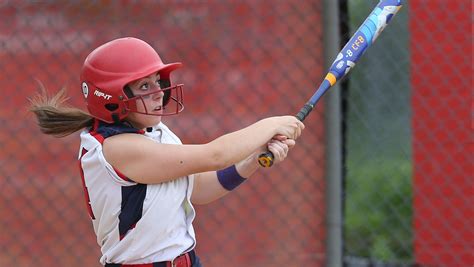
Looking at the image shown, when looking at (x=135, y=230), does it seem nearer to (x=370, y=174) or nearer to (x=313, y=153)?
(x=313, y=153)

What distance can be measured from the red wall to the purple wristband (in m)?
1.82

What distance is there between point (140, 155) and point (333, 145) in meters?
1.80

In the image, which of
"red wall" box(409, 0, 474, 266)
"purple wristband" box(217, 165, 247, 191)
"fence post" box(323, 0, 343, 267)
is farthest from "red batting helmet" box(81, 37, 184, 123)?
"red wall" box(409, 0, 474, 266)

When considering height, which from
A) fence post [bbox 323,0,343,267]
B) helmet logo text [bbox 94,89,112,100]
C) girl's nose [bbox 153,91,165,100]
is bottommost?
fence post [bbox 323,0,343,267]

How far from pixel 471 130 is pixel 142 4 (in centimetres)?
192

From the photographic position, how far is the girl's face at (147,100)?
9.80 feet

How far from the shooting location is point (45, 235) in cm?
433

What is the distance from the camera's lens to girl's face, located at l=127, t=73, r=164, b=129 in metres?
2.99

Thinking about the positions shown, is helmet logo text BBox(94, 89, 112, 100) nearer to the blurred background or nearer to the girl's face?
the girl's face

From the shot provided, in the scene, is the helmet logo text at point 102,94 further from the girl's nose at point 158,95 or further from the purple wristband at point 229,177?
the purple wristband at point 229,177

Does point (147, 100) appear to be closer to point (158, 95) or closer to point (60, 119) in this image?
point (158, 95)

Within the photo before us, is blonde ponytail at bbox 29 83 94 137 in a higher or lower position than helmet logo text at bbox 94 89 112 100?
lower

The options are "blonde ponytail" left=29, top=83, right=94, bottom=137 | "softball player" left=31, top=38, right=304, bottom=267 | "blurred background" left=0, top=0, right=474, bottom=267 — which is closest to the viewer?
"softball player" left=31, top=38, right=304, bottom=267

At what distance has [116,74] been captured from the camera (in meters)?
2.96
